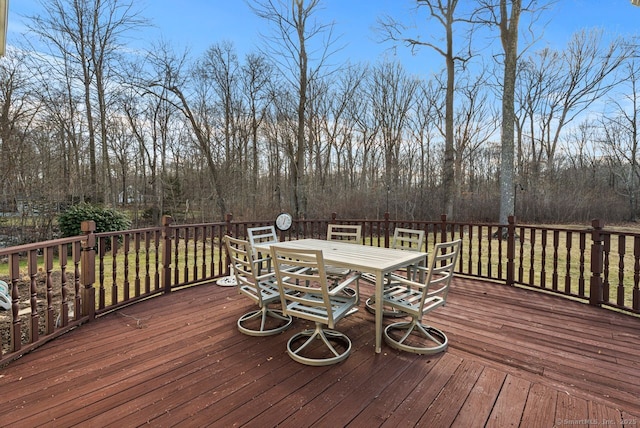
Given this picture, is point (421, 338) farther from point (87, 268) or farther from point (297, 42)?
point (297, 42)

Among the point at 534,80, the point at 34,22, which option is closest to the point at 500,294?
the point at 34,22

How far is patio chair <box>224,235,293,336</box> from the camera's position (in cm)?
267

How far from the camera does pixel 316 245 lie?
143 inches

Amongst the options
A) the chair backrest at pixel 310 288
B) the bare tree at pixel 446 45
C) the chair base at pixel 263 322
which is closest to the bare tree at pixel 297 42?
the bare tree at pixel 446 45

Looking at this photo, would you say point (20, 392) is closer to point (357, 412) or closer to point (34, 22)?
point (357, 412)

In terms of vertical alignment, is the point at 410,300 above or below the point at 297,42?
below

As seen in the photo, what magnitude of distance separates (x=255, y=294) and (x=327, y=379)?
3.69 feet

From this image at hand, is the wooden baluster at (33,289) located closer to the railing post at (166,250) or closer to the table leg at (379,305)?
the railing post at (166,250)

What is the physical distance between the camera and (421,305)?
7.80ft

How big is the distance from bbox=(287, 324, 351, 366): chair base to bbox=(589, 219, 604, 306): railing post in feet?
9.91

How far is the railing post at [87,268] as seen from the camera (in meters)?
2.89

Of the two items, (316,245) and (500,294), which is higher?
(316,245)

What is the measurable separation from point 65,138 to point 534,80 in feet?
66.0

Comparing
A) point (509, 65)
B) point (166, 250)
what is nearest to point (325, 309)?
point (166, 250)
